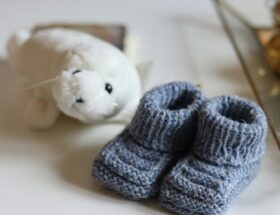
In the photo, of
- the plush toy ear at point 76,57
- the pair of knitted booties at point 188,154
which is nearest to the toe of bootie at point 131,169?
the pair of knitted booties at point 188,154

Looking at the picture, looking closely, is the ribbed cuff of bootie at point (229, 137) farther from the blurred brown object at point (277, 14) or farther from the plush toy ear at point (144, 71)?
the blurred brown object at point (277, 14)

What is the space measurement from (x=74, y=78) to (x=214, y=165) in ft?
0.60

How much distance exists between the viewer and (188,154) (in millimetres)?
567

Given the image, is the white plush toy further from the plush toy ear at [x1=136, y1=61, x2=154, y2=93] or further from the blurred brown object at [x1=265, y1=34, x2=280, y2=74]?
the blurred brown object at [x1=265, y1=34, x2=280, y2=74]

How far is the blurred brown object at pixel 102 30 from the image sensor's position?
85cm

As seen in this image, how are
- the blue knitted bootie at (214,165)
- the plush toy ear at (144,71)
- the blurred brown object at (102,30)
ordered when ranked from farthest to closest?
the blurred brown object at (102,30) < the plush toy ear at (144,71) < the blue knitted bootie at (214,165)

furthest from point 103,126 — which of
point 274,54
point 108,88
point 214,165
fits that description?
point 274,54

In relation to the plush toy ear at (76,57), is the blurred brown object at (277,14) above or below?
above

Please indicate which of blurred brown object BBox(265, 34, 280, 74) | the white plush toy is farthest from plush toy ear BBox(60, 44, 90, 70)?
blurred brown object BBox(265, 34, 280, 74)

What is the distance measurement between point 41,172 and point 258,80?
37 centimetres

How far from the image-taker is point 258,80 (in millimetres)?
796

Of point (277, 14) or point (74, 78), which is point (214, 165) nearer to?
point (74, 78)

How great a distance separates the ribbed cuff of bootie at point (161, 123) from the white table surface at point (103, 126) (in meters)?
0.07

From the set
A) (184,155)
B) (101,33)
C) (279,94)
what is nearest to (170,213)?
(184,155)
